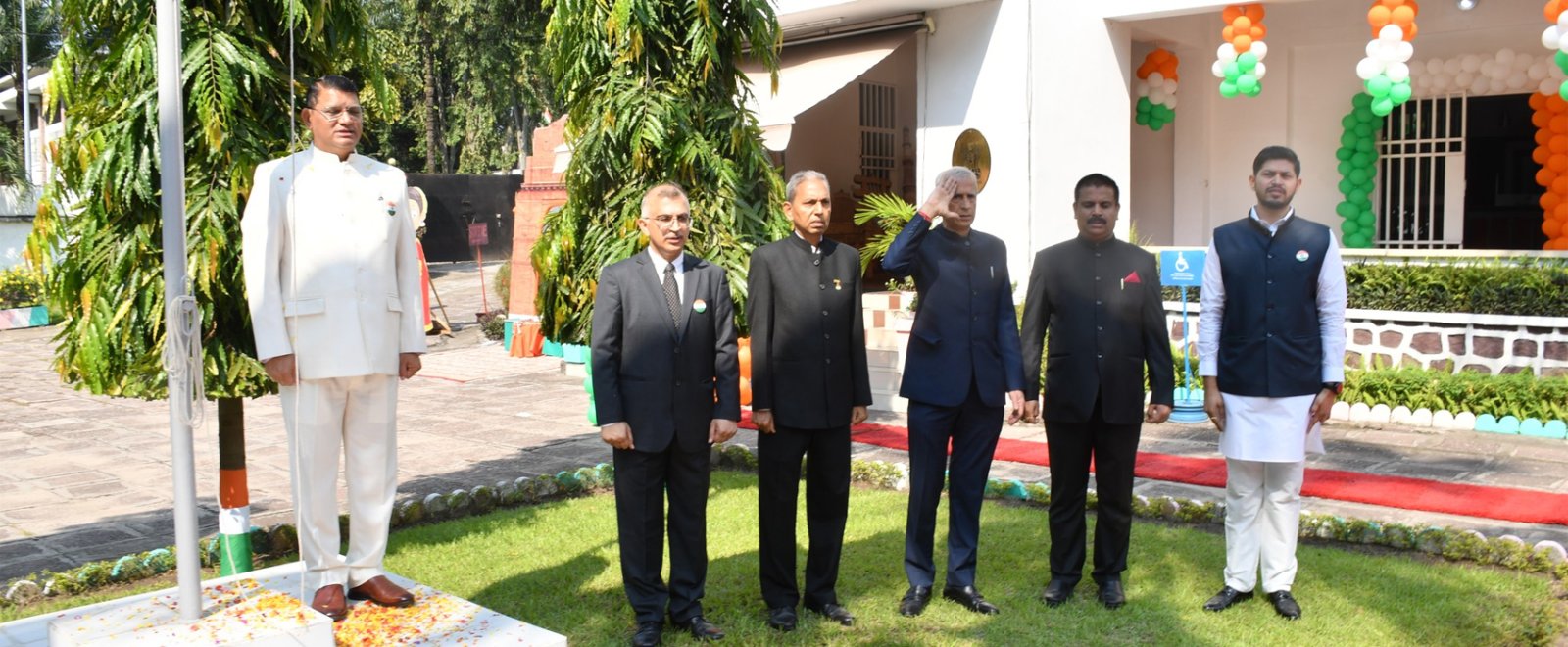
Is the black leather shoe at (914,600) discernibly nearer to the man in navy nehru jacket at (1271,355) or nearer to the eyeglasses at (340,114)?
the man in navy nehru jacket at (1271,355)

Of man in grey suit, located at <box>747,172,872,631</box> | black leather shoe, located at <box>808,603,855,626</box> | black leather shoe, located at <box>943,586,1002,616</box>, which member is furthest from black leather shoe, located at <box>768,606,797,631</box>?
black leather shoe, located at <box>943,586,1002,616</box>

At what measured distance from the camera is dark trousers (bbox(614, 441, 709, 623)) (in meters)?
4.57

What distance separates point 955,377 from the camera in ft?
15.9

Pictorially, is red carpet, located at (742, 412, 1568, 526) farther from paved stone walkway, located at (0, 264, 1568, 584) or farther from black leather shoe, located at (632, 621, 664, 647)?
black leather shoe, located at (632, 621, 664, 647)

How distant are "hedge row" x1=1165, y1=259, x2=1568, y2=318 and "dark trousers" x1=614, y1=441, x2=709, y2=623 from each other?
770 cm

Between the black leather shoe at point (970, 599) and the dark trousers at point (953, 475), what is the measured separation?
0.03 metres

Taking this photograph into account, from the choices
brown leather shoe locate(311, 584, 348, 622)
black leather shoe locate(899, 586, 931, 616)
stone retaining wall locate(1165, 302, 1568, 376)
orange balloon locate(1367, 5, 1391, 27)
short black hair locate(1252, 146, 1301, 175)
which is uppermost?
orange balloon locate(1367, 5, 1391, 27)

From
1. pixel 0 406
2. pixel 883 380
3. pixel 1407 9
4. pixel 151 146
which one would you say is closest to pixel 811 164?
pixel 883 380

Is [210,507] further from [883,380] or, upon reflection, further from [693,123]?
[883,380]

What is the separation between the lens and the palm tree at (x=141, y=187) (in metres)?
5.19

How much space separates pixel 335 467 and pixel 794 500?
1698mm

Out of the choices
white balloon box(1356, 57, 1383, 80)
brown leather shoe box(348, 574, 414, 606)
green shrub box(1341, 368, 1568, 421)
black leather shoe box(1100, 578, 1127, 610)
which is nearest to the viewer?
brown leather shoe box(348, 574, 414, 606)

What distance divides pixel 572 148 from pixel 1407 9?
668 cm

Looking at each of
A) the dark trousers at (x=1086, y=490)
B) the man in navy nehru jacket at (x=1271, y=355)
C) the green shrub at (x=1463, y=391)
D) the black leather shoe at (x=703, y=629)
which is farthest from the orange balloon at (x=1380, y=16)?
the black leather shoe at (x=703, y=629)
